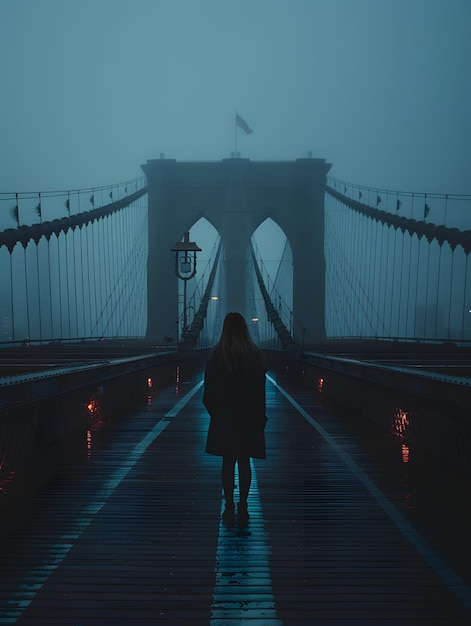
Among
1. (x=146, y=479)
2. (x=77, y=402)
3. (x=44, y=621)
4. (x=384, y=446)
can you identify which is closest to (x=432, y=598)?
(x=44, y=621)

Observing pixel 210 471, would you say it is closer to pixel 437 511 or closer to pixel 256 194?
pixel 437 511

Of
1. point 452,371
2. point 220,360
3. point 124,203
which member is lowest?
point 452,371

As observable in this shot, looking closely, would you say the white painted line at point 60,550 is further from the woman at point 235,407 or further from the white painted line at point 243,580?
the woman at point 235,407

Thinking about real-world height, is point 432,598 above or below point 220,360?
below

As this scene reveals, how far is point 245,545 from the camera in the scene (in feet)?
16.4

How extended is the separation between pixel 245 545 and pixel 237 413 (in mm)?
928

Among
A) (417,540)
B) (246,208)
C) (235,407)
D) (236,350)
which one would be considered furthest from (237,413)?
(246,208)

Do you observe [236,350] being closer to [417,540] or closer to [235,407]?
[235,407]

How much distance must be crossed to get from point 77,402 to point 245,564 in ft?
21.3

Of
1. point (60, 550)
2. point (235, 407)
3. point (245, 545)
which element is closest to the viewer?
point (60, 550)

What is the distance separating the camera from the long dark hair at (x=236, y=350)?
5555 millimetres

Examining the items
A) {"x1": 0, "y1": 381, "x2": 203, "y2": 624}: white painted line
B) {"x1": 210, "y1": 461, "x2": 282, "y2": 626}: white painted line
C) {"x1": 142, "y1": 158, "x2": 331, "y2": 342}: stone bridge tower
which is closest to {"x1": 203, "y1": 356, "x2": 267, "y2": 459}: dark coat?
{"x1": 210, "y1": 461, "x2": 282, "y2": 626}: white painted line

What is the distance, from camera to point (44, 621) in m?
3.60

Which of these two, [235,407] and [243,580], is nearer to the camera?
[243,580]
